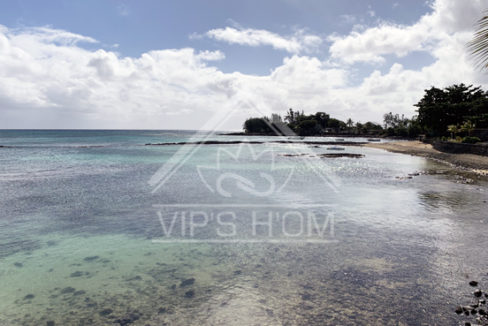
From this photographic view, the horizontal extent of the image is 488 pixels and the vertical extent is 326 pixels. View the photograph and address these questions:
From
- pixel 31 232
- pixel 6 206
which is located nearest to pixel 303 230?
pixel 31 232

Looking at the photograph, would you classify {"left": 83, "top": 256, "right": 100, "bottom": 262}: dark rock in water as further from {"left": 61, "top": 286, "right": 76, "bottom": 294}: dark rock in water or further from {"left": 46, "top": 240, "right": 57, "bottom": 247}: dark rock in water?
{"left": 46, "top": 240, "right": 57, "bottom": 247}: dark rock in water

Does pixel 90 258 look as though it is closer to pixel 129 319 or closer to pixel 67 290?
pixel 67 290

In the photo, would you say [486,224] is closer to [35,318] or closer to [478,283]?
[478,283]

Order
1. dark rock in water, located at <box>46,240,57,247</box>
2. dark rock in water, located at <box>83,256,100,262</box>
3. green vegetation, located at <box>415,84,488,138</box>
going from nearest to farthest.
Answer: dark rock in water, located at <box>83,256,100,262</box>, dark rock in water, located at <box>46,240,57,247</box>, green vegetation, located at <box>415,84,488,138</box>

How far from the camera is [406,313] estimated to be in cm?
601

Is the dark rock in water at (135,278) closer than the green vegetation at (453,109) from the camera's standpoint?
Yes

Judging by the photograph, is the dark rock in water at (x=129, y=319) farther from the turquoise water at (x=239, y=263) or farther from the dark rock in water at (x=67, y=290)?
the dark rock in water at (x=67, y=290)

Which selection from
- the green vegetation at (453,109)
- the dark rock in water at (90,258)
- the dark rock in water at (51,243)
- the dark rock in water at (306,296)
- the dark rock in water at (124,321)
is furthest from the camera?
the green vegetation at (453,109)

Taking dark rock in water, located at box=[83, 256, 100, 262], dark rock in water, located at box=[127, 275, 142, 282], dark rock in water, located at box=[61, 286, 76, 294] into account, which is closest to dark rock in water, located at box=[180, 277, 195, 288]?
dark rock in water, located at box=[127, 275, 142, 282]

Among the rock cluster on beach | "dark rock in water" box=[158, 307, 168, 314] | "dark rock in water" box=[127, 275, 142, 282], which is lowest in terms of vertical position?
"dark rock in water" box=[127, 275, 142, 282]

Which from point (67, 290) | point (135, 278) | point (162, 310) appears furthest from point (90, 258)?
point (162, 310)

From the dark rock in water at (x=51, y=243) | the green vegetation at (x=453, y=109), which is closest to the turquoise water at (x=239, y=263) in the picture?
the dark rock in water at (x=51, y=243)

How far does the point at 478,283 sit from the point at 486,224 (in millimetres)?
6506

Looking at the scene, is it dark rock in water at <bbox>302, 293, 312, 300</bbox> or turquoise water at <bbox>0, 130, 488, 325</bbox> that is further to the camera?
dark rock in water at <bbox>302, 293, 312, 300</bbox>
